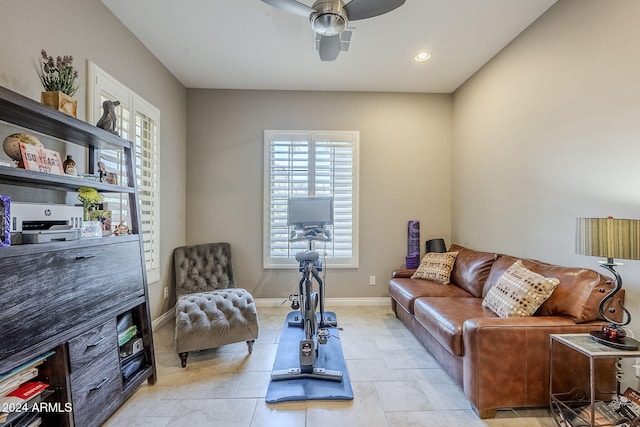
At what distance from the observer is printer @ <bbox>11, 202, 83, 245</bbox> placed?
1.47m

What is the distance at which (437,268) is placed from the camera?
3.47 m

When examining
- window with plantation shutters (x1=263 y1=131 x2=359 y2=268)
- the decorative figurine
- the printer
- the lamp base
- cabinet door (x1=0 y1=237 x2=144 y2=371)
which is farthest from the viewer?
window with plantation shutters (x1=263 y1=131 x2=359 y2=268)

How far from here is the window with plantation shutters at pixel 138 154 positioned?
2.39 meters

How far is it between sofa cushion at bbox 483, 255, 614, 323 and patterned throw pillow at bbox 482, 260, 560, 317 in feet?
0.25

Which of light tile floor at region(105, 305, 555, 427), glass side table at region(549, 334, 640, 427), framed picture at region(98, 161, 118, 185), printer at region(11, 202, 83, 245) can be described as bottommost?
light tile floor at region(105, 305, 555, 427)

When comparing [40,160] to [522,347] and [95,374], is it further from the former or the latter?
[522,347]

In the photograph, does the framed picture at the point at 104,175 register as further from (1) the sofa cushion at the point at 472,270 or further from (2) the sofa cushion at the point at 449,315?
(1) the sofa cushion at the point at 472,270

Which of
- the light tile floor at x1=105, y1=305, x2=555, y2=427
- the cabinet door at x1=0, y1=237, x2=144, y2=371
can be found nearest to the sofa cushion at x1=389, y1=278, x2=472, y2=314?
the light tile floor at x1=105, y1=305, x2=555, y2=427

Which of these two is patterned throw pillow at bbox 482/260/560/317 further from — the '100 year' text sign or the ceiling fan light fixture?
the '100 year' text sign

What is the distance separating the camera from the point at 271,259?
13.2ft

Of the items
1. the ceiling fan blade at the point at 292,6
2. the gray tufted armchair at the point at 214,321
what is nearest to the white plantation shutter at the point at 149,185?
the gray tufted armchair at the point at 214,321

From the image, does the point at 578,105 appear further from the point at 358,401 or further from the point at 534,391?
the point at 358,401

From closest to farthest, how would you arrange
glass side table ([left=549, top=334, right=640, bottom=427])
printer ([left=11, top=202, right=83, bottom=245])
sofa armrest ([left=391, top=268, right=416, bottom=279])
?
printer ([left=11, top=202, right=83, bottom=245]), glass side table ([left=549, top=334, right=640, bottom=427]), sofa armrest ([left=391, top=268, right=416, bottom=279])

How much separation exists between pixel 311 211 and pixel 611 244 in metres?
2.34
